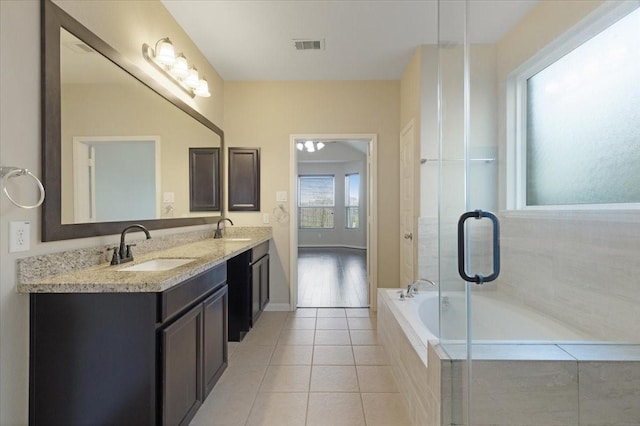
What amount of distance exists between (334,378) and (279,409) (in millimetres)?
476

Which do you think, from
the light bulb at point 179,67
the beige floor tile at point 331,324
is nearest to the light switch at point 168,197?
the light bulb at point 179,67

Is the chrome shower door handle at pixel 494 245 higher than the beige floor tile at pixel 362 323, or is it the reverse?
the chrome shower door handle at pixel 494 245

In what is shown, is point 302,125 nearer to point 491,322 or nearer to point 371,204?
point 371,204

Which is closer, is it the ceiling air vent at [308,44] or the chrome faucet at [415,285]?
the chrome faucet at [415,285]

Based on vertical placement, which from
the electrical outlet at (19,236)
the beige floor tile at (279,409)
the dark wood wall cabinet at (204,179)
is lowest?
the beige floor tile at (279,409)

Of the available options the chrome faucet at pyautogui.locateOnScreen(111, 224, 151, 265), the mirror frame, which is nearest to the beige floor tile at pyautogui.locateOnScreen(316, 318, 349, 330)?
the chrome faucet at pyautogui.locateOnScreen(111, 224, 151, 265)

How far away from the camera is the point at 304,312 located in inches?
146

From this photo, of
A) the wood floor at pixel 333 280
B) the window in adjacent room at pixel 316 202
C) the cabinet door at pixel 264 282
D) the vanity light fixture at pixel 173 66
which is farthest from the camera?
the window in adjacent room at pixel 316 202

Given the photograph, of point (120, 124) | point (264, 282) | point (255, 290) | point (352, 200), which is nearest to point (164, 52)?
point (120, 124)

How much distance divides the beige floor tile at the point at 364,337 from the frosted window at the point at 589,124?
1.70 m

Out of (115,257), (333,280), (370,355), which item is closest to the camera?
(115,257)

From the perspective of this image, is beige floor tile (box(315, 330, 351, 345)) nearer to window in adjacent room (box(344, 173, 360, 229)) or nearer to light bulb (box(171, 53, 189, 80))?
light bulb (box(171, 53, 189, 80))

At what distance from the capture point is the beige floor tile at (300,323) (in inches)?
127

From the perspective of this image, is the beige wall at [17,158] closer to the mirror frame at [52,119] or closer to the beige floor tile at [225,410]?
the mirror frame at [52,119]
